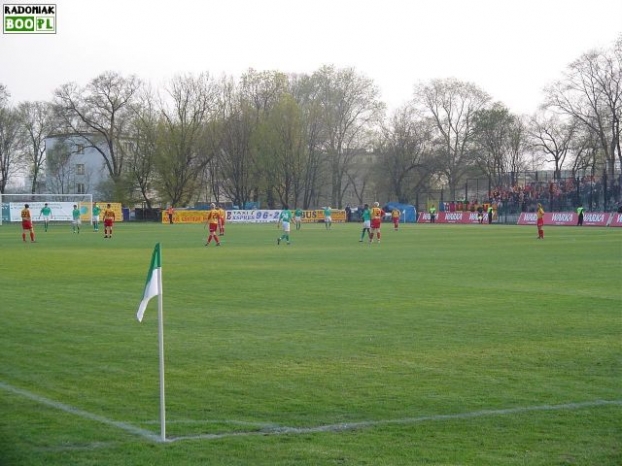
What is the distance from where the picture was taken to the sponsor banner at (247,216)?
3351 inches

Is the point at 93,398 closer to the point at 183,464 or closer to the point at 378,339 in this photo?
the point at 183,464

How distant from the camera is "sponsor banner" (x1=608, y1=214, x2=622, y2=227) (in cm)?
6368

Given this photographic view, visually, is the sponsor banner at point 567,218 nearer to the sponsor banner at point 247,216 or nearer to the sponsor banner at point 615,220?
the sponsor banner at point 615,220

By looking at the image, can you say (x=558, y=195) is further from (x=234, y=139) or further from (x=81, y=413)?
(x=81, y=413)

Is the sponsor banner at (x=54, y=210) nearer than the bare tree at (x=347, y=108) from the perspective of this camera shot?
Yes

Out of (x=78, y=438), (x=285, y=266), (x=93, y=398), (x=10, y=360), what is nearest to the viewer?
(x=78, y=438)

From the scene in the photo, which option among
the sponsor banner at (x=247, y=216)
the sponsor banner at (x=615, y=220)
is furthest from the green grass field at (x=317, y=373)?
the sponsor banner at (x=247, y=216)

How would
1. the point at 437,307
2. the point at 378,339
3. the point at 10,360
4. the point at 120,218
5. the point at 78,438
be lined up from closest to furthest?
the point at 78,438, the point at 10,360, the point at 378,339, the point at 437,307, the point at 120,218

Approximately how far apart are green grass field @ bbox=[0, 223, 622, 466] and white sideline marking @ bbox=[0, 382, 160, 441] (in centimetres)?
3

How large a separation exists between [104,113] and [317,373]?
84.1 metres

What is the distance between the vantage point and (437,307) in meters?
15.4

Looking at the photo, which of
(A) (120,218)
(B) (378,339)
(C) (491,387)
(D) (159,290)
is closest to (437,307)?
(B) (378,339)

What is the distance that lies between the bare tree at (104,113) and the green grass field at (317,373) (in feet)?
233

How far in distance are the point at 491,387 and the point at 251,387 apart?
2.47m
